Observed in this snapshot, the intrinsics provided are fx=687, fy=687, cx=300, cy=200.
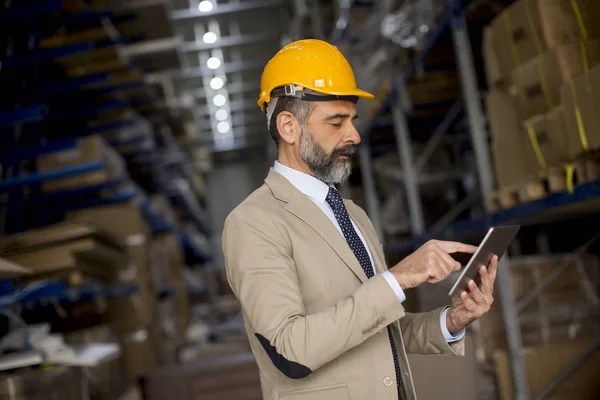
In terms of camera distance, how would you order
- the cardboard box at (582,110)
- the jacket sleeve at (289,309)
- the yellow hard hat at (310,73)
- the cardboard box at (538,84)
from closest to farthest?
the jacket sleeve at (289,309) → the yellow hard hat at (310,73) → the cardboard box at (582,110) → the cardboard box at (538,84)

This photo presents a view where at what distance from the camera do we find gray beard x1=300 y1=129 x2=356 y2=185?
1998mm

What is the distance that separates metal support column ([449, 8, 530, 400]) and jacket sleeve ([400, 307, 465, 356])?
7.47 ft

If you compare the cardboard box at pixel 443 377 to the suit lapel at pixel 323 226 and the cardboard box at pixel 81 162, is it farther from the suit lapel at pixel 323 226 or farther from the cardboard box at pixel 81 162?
the cardboard box at pixel 81 162

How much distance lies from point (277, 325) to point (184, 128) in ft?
38.8

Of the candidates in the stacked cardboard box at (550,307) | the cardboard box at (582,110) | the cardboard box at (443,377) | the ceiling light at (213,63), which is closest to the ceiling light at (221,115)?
the ceiling light at (213,63)

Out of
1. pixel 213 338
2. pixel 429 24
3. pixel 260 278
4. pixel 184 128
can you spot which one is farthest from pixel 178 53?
pixel 260 278

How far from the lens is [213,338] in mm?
10664

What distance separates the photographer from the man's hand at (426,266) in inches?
66.7

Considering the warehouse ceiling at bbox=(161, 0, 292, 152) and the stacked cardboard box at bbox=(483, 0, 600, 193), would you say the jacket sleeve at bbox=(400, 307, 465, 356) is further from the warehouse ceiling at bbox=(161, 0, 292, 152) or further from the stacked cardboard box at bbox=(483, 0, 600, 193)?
the warehouse ceiling at bbox=(161, 0, 292, 152)

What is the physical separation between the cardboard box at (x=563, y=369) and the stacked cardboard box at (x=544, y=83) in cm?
118

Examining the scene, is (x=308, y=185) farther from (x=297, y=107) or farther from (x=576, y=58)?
(x=576, y=58)

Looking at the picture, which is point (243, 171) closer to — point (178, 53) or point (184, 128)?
point (184, 128)

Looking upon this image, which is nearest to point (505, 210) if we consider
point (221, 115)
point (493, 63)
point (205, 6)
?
point (493, 63)

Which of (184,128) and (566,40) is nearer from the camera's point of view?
(566,40)
